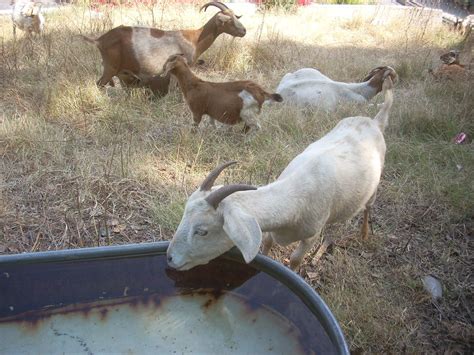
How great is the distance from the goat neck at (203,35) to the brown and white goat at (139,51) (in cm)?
1

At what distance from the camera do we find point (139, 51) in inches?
199

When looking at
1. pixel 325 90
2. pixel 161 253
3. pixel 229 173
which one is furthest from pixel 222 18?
pixel 161 253

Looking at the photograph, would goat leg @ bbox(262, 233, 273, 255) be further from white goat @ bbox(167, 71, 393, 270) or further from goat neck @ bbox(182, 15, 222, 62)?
goat neck @ bbox(182, 15, 222, 62)

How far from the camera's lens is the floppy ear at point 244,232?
199 centimetres

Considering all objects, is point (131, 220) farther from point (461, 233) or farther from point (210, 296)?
point (461, 233)

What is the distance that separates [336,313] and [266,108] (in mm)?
2681

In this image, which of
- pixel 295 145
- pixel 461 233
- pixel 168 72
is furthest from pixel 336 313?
pixel 168 72

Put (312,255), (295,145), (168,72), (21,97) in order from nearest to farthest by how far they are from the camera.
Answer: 1. (312,255)
2. (295,145)
3. (168,72)
4. (21,97)

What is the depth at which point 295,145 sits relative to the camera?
413cm

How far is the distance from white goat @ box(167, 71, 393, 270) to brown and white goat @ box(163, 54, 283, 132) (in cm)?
119

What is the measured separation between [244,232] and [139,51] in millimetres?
3501

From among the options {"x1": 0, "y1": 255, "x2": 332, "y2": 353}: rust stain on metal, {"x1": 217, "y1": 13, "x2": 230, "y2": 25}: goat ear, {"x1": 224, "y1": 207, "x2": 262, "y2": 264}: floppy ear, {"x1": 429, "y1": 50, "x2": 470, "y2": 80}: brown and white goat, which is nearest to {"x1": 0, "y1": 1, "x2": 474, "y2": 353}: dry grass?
{"x1": 429, "y1": 50, "x2": 470, "y2": 80}: brown and white goat

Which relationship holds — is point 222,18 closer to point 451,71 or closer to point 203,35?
point 203,35

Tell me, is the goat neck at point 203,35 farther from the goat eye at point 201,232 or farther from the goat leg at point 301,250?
the goat eye at point 201,232
